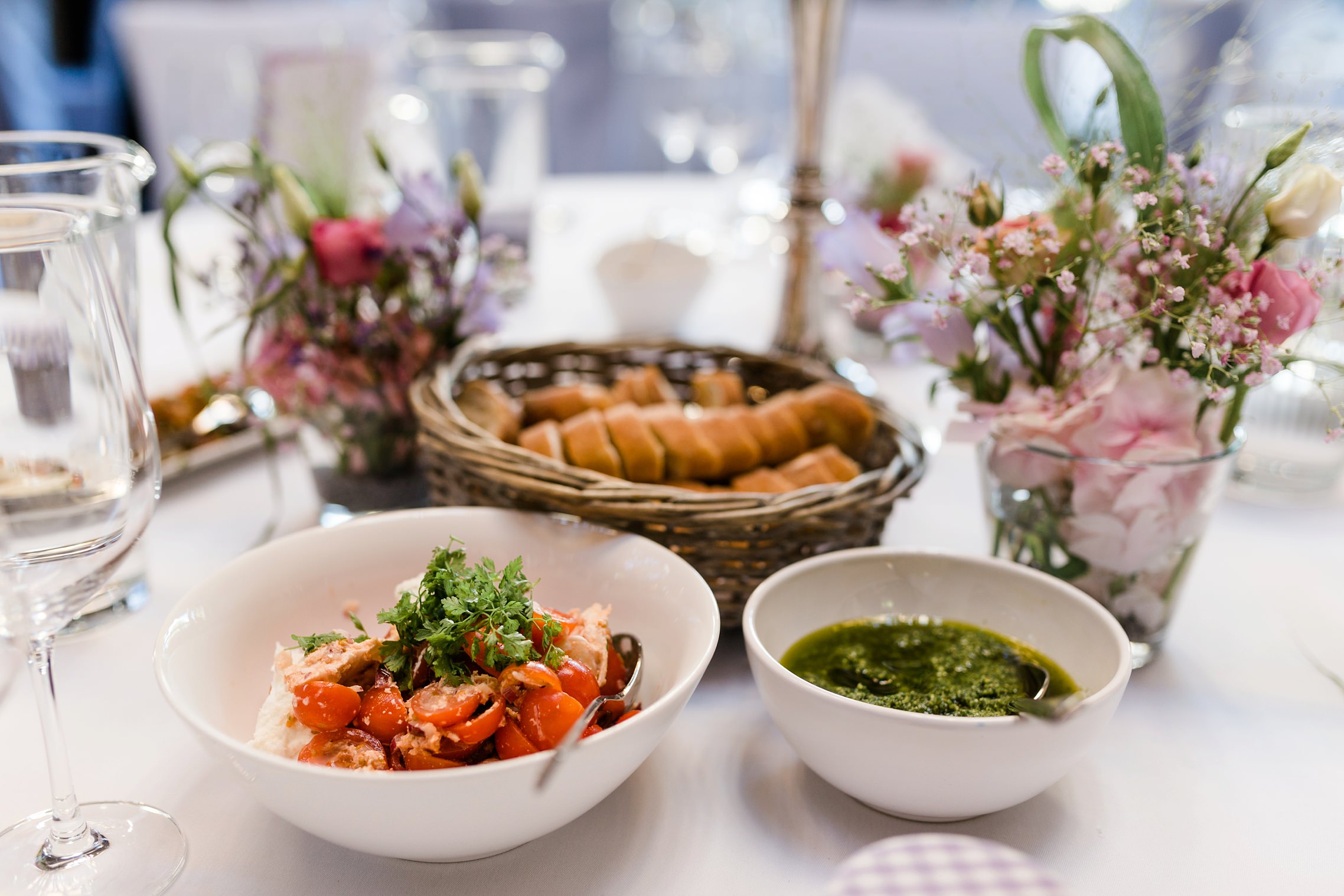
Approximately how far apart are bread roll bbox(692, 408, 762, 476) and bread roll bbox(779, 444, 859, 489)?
0.12ft

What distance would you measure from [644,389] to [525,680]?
1.82ft

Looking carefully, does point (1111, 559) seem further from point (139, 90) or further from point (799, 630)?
point (139, 90)

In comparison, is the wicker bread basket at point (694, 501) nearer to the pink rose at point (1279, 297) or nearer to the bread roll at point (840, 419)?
the bread roll at point (840, 419)

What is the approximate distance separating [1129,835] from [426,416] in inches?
27.4

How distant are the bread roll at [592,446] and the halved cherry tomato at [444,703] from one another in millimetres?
351

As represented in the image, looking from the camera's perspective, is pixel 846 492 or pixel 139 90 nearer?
pixel 846 492

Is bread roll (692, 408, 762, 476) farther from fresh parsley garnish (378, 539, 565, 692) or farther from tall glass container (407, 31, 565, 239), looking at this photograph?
tall glass container (407, 31, 565, 239)

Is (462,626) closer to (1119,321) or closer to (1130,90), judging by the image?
(1119,321)

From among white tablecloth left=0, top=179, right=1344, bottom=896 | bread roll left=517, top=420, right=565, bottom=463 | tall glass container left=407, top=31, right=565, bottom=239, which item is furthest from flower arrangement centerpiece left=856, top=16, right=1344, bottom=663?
tall glass container left=407, top=31, right=565, bottom=239

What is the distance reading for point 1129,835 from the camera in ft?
2.36

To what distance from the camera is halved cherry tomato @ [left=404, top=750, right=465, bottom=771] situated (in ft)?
2.08

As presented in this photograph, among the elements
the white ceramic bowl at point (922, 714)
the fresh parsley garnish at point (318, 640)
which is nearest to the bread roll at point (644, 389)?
the white ceramic bowl at point (922, 714)

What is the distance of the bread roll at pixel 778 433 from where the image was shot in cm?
107

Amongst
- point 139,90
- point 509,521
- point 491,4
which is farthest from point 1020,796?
point 491,4
